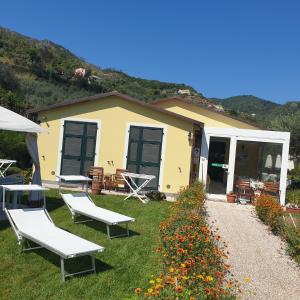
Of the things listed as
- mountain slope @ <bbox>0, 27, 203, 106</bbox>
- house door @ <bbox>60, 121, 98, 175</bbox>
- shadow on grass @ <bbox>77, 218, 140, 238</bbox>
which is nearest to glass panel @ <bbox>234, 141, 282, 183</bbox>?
house door @ <bbox>60, 121, 98, 175</bbox>

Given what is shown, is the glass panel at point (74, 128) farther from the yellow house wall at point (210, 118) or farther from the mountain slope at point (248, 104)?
the mountain slope at point (248, 104)

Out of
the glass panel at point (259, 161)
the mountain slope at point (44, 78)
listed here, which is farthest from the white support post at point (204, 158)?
the mountain slope at point (44, 78)

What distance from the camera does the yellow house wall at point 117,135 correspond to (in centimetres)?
1422

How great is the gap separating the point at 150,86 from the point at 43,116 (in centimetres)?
5509

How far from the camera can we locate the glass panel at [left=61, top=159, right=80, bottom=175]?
586 inches

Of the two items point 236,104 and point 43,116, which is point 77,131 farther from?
point 236,104

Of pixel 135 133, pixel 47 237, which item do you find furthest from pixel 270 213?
pixel 135 133

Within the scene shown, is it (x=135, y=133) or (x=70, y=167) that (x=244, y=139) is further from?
(x=70, y=167)

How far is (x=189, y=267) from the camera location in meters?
4.63

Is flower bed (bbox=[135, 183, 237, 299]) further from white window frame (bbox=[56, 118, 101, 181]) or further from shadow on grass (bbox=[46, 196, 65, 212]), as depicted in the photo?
white window frame (bbox=[56, 118, 101, 181])

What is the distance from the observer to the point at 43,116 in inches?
595

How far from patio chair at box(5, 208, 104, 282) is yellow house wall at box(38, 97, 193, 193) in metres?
7.17

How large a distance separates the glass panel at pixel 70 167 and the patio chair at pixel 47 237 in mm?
7259

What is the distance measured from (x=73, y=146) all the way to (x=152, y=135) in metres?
3.26
